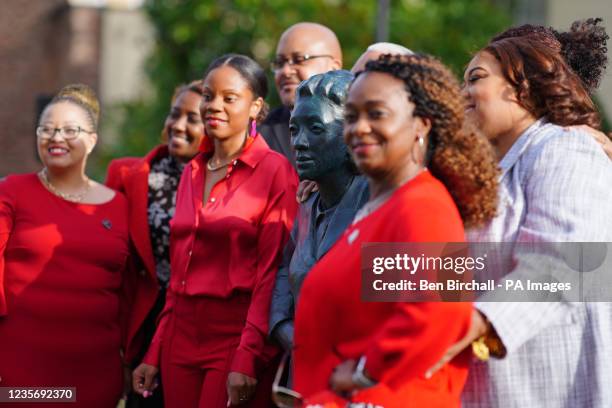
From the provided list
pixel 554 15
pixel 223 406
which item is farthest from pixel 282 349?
pixel 554 15

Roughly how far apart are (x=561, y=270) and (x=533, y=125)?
0.67m

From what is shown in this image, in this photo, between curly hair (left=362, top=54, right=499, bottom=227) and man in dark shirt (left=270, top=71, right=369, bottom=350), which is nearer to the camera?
curly hair (left=362, top=54, right=499, bottom=227)

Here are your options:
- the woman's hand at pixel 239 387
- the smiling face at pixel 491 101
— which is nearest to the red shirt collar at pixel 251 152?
the woman's hand at pixel 239 387

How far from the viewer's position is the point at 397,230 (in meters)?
3.07

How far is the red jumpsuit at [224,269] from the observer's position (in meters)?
4.79

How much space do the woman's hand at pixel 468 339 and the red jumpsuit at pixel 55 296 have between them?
9.66 feet

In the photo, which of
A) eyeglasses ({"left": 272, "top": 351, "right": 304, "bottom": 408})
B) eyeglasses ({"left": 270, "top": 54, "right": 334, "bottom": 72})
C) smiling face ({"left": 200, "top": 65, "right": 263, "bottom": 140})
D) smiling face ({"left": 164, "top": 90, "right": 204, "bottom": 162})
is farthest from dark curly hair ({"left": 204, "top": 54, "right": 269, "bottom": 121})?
eyeglasses ({"left": 272, "top": 351, "right": 304, "bottom": 408})

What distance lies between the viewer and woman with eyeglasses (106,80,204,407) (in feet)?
19.4

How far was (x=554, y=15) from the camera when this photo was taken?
1625 cm

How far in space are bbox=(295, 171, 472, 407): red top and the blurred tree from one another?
11249 mm

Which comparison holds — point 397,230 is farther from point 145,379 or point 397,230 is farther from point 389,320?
point 145,379

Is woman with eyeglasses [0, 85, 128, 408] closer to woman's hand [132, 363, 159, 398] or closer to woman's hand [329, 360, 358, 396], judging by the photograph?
woman's hand [132, 363, 159, 398]

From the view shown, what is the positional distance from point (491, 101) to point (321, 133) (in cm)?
71

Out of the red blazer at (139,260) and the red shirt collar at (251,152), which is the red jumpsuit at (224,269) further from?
the red blazer at (139,260)
